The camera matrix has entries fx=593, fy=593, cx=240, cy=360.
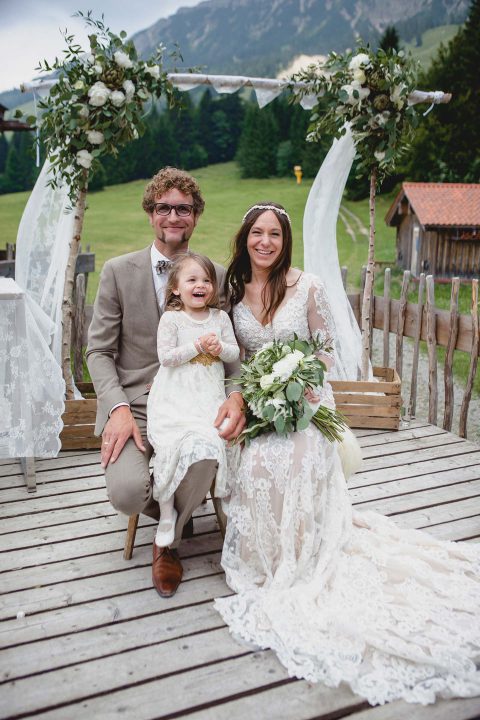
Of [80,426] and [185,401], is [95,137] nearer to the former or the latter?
[80,426]

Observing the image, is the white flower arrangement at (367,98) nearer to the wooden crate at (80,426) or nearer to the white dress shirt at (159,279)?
the white dress shirt at (159,279)

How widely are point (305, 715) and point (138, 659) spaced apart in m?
0.69

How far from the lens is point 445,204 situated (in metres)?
16.5

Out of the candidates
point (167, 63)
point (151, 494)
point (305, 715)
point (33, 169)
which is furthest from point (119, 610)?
point (33, 169)

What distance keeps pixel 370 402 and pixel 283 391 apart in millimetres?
2403

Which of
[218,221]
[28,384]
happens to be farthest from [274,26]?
[28,384]

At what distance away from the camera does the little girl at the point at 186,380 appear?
2.76 meters

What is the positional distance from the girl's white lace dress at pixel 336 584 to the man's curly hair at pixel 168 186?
2.90ft

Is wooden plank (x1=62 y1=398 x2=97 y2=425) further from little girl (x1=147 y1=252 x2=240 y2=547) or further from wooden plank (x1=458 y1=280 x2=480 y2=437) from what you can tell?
wooden plank (x1=458 y1=280 x2=480 y2=437)

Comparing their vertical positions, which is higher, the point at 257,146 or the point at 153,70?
the point at 257,146

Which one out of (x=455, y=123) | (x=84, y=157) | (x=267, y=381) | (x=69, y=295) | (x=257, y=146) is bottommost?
(x=267, y=381)

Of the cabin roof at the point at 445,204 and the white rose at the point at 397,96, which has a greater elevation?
the white rose at the point at 397,96

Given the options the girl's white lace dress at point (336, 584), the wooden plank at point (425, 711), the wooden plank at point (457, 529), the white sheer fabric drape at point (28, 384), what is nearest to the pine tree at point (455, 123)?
the white sheer fabric drape at point (28, 384)

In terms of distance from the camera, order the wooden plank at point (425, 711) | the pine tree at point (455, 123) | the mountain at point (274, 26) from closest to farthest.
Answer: the wooden plank at point (425, 711) → the pine tree at point (455, 123) → the mountain at point (274, 26)
